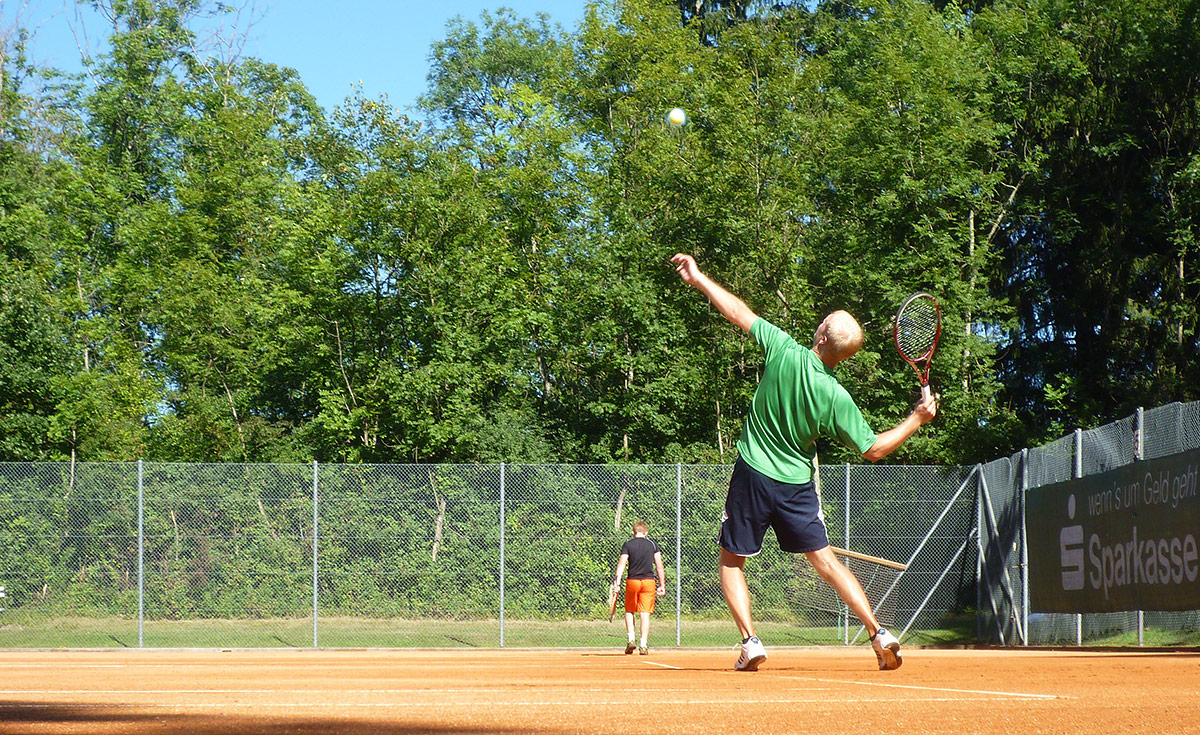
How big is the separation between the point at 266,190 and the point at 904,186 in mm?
17789

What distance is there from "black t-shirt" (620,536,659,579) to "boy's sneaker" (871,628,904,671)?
8.90m

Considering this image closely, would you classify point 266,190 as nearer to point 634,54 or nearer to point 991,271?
point 634,54

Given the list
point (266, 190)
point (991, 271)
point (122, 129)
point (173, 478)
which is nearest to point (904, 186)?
point (991, 271)

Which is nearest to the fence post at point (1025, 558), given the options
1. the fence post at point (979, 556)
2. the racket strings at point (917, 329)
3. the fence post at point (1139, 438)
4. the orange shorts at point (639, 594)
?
the fence post at point (979, 556)

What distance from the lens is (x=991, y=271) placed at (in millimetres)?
25609

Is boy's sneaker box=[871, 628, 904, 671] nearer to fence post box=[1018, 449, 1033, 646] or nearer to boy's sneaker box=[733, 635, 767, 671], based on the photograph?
boy's sneaker box=[733, 635, 767, 671]

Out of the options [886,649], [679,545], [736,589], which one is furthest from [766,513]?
[679,545]

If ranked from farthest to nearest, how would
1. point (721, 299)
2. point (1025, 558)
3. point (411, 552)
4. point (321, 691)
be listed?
point (411, 552), point (1025, 558), point (721, 299), point (321, 691)

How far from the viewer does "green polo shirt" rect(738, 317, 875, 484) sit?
6.54m

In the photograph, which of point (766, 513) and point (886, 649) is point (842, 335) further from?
point (886, 649)

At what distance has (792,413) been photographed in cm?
660

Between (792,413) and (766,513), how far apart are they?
1.78ft

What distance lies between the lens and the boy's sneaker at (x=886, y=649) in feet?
21.4

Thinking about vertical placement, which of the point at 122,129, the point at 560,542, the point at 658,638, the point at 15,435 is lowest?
the point at 658,638
